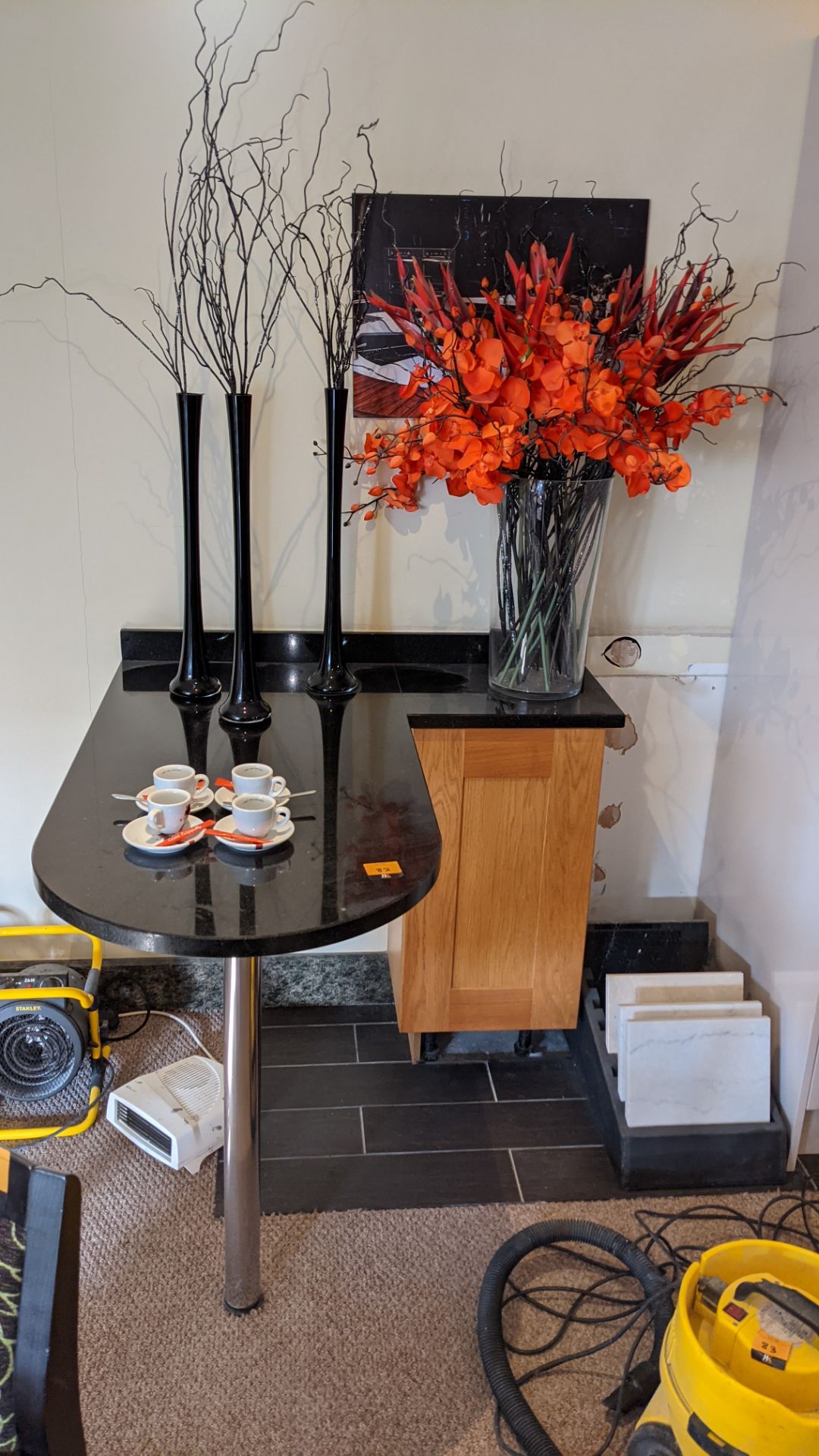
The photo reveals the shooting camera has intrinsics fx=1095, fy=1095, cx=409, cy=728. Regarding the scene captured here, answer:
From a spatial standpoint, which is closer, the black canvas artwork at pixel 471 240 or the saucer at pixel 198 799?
the saucer at pixel 198 799

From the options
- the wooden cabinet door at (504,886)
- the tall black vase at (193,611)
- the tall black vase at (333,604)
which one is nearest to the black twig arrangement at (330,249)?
the tall black vase at (333,604)

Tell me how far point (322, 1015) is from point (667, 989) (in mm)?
822

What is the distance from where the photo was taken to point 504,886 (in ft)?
7.32

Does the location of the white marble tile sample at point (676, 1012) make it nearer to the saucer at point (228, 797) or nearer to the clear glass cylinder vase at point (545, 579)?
the clear glass cylinder vase at point (545, 579)

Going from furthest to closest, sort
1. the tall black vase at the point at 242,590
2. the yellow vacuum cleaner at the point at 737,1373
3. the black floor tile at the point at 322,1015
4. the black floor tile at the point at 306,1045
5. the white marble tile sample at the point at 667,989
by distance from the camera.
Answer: the black floor tile at the point at 322,1015
the black floor tile at the point at 306,1045
the white marble tile sample at the point at 667,989
the tall black vase at the point at 242,590
the yellow vacuum cleaner at the point at 737,1373

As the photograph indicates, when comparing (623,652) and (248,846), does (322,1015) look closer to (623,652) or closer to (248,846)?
(623,652)

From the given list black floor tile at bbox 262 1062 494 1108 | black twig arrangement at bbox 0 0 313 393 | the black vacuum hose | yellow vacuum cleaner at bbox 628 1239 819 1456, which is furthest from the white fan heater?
black twig arrangement at bbox 0 0 313 393

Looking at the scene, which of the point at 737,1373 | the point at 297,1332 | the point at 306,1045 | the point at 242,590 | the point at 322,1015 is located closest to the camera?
the point at 737,1373

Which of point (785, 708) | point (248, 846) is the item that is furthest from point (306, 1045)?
point (785, 708)

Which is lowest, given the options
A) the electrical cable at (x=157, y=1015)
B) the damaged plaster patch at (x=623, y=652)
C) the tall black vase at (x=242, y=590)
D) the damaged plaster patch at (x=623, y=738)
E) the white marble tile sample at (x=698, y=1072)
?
the electrical cable at (x=157, y=1015)

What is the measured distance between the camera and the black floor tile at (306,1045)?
244 centimetres

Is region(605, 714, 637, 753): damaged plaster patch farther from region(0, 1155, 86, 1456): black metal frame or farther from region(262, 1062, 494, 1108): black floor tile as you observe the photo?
region(0, 1155, 86, 1456): black metal frame

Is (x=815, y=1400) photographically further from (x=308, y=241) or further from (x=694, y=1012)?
(x=308, y=241)

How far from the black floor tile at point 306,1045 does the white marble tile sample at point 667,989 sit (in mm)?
595
